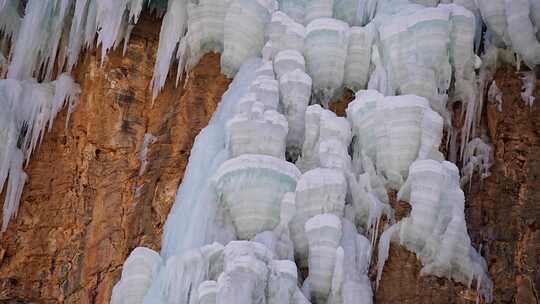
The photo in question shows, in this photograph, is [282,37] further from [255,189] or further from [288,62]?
[255,189]

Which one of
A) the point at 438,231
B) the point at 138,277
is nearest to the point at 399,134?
the point at 438,231

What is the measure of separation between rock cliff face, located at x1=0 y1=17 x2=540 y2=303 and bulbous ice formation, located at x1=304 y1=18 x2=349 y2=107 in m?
0.31

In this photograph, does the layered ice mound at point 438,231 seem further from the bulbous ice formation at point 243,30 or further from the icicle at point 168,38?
the icicle at point 168,38

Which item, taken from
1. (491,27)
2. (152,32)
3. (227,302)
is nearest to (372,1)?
(491,27)

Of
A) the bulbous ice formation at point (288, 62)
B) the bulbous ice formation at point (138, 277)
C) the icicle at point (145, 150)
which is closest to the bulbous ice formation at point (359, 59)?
the bulbous ice formation at point (288, 62)

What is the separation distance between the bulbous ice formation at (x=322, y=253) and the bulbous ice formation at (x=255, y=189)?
2.55 feet

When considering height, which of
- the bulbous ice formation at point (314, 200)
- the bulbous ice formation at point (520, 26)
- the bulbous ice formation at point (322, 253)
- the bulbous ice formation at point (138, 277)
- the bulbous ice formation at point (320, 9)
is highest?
the bulbous ice formation at point (320, 9)

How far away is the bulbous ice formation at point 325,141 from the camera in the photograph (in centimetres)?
1442

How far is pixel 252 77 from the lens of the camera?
52.2 feet

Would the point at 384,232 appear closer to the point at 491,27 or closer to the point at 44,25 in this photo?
the point at 491,27

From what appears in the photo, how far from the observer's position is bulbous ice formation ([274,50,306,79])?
627 inches

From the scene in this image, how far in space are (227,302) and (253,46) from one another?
5584 millimetres

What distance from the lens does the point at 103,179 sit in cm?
1677

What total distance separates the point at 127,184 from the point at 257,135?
2.97 metres
